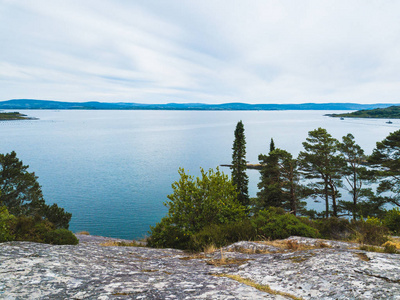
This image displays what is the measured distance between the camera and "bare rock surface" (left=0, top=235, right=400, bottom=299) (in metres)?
4.44

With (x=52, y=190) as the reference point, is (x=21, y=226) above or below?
above

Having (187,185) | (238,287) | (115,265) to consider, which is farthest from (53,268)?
(187,185)

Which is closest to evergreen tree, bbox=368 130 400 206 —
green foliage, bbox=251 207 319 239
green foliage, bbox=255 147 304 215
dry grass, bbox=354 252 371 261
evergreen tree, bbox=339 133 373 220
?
evergreen tree, bbox=339 133 373 220

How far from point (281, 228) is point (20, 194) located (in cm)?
3664

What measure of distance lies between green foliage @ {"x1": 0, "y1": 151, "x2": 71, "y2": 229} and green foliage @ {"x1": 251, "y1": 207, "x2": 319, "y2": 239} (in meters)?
29.5

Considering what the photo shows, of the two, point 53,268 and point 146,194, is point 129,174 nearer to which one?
point 146,194

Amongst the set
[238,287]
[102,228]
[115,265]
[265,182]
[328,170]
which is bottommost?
[102,228]

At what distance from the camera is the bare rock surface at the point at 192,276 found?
4.44 m

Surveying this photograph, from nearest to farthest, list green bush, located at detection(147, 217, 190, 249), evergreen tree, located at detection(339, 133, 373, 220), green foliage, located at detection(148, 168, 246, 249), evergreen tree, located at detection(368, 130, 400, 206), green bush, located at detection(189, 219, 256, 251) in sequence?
1. green bush, located at detection(189, 219, 256, 251)
2. green bush, located at detection(147, 217, 190, 249)
3. green foliage, located at detection(148, 168, 246, 249)
4. evergreen tree, located at detection(368, 130, 400, 206)
5. evergreen tree, located at detection(339, 133, 373, 220)

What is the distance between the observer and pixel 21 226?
9.28m

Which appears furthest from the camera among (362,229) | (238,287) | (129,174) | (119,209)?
(129,174)

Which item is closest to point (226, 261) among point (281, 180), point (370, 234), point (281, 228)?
point (281, 228)

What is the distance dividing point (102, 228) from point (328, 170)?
3686 cm

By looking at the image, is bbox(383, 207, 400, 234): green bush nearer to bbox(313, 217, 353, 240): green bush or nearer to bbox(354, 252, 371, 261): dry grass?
bbox(313, 217, 353, 240): green bush
